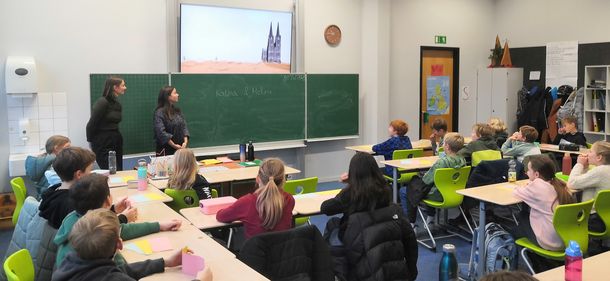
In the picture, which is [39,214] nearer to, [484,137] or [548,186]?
[548,186]

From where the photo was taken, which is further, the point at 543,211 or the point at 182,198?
the point at 182,198

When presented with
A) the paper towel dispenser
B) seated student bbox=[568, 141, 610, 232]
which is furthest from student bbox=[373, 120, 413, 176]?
the paper towel dispenser

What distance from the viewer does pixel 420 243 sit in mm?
5316

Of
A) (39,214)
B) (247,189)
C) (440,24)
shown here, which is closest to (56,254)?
(39,214)

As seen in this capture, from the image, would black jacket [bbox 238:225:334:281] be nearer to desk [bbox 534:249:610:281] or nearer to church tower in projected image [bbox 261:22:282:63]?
desk [bbox 534:249:610:281]

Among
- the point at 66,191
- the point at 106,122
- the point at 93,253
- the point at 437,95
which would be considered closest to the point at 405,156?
the point at 106,122

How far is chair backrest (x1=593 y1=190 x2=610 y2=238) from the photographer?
13.1 feet

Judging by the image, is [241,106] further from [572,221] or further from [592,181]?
[572,221]

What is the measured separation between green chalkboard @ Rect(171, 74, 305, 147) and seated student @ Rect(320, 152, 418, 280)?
4106mm

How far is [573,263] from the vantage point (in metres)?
2.39

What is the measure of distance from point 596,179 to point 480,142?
1.69 m

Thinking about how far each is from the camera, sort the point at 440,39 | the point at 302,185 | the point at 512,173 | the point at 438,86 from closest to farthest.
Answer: the point at 302,185 < the point at 512,173 < the point at 440,39 < the point at 438,86

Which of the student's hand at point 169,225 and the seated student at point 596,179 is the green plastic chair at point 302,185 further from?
the seated student at point 596,179

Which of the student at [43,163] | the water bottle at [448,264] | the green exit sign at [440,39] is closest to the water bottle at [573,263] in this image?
the water bottle at [448,264]
